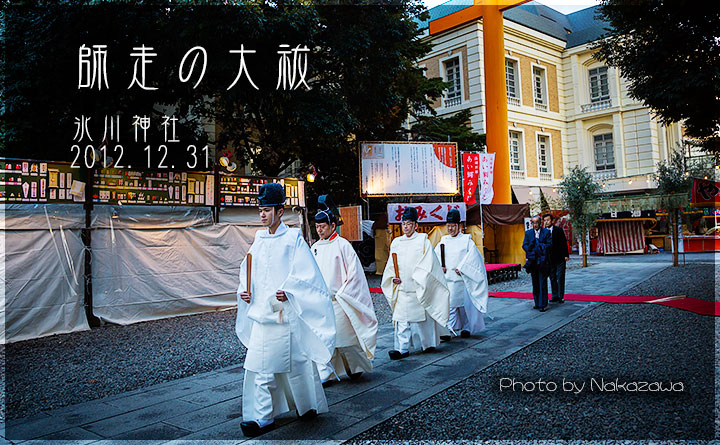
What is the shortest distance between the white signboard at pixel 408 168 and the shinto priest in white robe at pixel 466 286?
30.2ft

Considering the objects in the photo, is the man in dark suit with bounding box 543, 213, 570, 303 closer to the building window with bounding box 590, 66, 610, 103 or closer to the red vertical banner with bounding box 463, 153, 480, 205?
the red vertical banner with bounding box 463, 153, 480, 205

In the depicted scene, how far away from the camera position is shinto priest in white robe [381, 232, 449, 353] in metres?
6.48

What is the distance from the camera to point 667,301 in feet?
30.8

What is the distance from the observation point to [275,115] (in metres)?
13.6

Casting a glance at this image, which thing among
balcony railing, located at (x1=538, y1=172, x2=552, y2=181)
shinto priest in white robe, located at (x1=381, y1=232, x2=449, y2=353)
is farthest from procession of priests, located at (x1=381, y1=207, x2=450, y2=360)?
balcony railing, located at (x1=538, y1=172, x2=552, y2=181)

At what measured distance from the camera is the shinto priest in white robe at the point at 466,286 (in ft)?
25.2

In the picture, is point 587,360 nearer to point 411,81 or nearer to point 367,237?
point 411,81

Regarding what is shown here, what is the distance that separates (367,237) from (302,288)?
16.0 metres

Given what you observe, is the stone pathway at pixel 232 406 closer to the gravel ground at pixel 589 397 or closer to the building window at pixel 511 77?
the gravel ground at pixel 589 397

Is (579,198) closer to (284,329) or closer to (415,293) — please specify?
(415,293)

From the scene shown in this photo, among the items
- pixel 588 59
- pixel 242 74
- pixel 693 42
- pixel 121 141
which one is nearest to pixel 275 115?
pixel 242 74

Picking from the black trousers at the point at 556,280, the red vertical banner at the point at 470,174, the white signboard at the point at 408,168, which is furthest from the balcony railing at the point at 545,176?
the black trousers at the point at 556,280

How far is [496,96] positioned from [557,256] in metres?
12.4

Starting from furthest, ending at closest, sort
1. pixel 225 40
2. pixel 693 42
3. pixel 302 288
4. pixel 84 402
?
pixel 225 40
pixel 693 42
pixel 84 402
pixel 302 288
